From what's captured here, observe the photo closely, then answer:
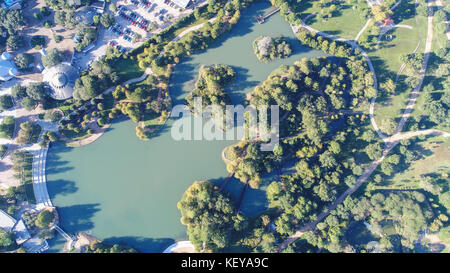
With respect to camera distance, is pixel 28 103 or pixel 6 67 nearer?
pixel 28 103

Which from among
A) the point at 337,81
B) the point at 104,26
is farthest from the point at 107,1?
the point at 337,81

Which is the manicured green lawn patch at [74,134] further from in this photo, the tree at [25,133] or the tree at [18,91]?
the tree at [18,91]

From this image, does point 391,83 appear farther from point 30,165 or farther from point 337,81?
point 30,165

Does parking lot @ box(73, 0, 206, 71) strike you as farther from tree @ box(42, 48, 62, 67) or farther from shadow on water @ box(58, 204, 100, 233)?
shadow on water @ box(58, 204, 100, 233)

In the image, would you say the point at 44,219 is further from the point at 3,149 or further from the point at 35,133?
the point at 35,133

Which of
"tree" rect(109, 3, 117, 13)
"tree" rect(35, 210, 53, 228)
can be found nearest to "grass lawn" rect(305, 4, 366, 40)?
"tree" rect(109, 3, 117, 13)

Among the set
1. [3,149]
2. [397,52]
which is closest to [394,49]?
[397,52]
